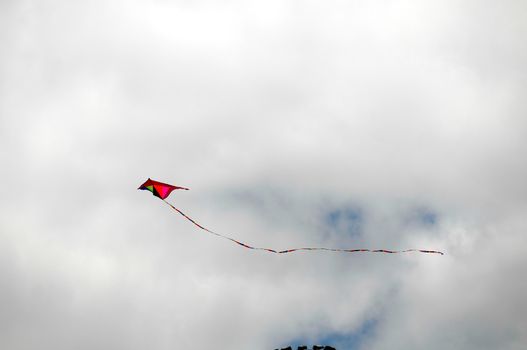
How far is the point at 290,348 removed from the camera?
105 meters

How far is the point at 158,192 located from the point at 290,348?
67.8 m

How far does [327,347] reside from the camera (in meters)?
107

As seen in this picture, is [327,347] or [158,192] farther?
[327,347]

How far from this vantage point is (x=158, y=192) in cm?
5269

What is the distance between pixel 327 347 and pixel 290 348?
941 cm

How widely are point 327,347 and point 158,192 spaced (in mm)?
72858

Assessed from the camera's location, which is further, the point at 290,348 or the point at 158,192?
the point at 290,348

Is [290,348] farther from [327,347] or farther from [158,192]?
[158,192]

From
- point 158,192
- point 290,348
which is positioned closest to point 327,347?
point 290,348
